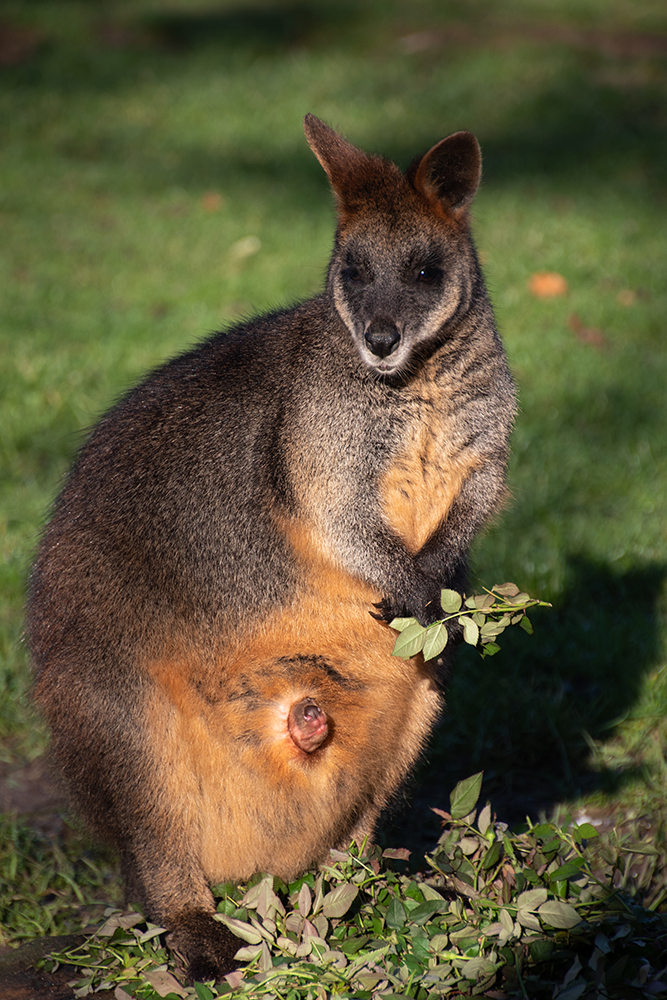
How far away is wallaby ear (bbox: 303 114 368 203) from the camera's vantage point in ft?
8.67

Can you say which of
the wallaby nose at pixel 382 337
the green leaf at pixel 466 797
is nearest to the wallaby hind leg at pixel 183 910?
the green leaf at pixel 466 797

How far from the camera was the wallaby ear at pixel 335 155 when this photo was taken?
104 inches

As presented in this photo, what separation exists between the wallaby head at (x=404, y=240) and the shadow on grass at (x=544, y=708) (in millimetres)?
1452

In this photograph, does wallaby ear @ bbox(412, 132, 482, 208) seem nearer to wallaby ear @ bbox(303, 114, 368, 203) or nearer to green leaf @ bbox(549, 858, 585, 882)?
wallaby ear @ bbox(303, 114, 368, 203)

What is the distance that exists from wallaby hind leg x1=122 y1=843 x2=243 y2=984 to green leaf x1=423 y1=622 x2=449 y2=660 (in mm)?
766

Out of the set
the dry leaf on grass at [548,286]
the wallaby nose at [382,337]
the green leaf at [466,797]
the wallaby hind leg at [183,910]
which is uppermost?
the dry leaf on grass at [548,286]

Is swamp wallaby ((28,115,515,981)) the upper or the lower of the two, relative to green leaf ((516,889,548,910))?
upper

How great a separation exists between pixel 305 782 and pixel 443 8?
Answer: 11104mm

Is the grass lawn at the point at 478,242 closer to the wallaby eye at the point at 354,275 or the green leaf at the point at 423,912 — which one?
the green leaf at the point at 423,912

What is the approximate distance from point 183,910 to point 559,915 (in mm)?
890

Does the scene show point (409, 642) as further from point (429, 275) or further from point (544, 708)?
point (544, 708)

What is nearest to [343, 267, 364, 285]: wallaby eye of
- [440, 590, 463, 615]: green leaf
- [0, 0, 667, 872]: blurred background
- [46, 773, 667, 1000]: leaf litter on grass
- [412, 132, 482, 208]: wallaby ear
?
[412, 132, 482, 208]: wallaby ear

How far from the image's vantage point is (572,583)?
408 cm

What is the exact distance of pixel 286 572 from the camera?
2609mm
